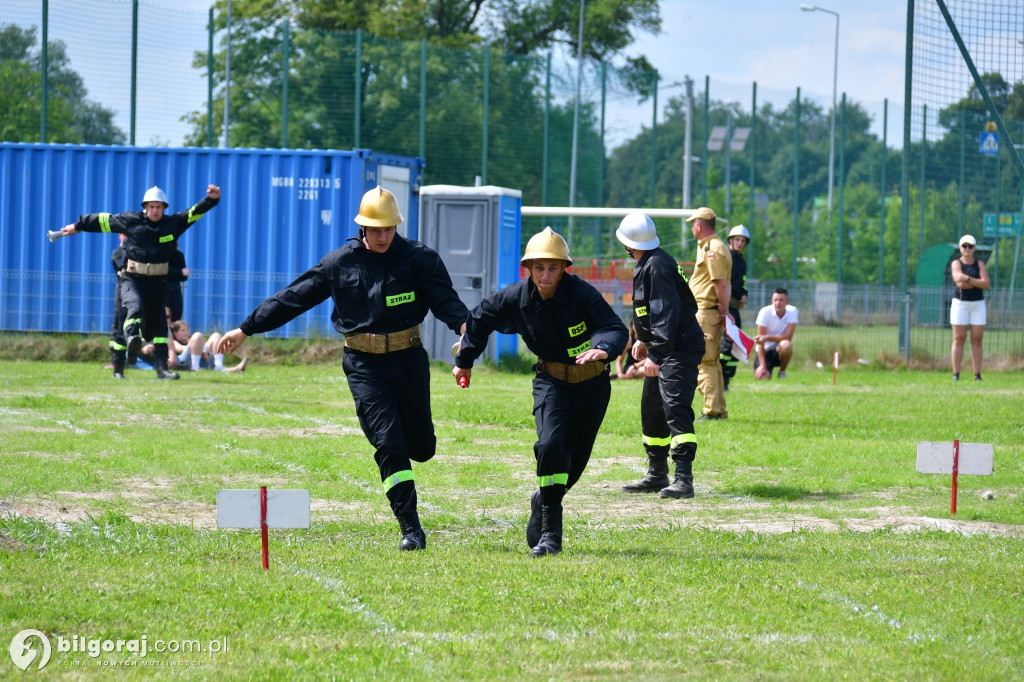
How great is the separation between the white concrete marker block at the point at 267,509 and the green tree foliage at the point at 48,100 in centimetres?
2499

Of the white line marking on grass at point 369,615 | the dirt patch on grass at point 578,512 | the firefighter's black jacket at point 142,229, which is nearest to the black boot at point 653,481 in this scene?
the dirt patch on grass at point 578,512

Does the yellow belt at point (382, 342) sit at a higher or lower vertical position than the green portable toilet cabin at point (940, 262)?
lower

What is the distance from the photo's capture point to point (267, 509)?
6477 mm

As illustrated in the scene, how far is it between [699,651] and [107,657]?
7.18ft

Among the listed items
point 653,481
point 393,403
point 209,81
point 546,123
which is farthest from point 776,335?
point 546,123

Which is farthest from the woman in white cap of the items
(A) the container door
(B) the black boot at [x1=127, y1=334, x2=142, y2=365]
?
(B) the black boot at [x1=127, y1=334, x2=142, y2=365]

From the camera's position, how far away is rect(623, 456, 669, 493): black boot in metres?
9.84

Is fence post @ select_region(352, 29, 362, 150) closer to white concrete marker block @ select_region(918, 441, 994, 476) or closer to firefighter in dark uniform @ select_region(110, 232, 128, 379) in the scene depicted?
firefighter in dark uniform @ select_region(110, 232, 128, 379)

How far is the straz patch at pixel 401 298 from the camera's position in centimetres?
760

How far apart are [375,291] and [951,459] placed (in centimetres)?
373

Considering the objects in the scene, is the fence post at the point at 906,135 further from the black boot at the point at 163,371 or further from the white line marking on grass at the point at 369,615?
the white line marking on grass at the point at 369,615

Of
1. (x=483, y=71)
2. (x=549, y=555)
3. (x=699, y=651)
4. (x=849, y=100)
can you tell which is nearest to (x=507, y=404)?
(x=549, y=555)

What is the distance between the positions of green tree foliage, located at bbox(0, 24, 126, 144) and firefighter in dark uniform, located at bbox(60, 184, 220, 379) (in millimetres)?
14685

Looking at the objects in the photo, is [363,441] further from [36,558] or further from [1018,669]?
[1018,669]
